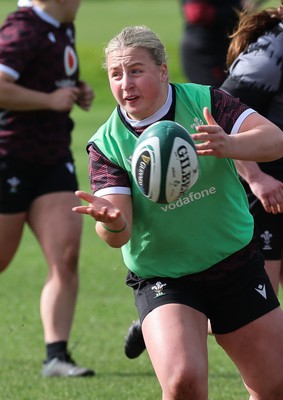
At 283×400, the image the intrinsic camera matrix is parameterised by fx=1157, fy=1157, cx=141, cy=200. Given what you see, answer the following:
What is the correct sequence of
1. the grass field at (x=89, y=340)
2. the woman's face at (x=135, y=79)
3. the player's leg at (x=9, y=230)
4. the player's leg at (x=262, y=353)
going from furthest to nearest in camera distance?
the player's leg at (x=9, y=230)
the grass field at (x=89, y=340)
the player's leg at (x=262, y=353)
the woman's face at (x=135, y=79)

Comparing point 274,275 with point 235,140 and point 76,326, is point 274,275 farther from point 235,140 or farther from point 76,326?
point 76,326

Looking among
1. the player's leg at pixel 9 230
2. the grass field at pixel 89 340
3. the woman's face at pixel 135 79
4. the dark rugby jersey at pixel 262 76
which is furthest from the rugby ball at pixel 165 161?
the player's leg at pixel 9 230

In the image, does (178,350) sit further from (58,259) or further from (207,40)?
(207,40)

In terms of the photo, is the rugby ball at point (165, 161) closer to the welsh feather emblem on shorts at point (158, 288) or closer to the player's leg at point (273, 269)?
the welsh feather emblem on shorts at point (158, 288)

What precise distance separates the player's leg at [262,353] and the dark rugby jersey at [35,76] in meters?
2.69

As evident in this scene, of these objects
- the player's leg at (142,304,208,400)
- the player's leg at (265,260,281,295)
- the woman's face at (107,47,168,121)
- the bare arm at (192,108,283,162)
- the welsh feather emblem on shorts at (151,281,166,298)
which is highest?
the woman's face at (107,47,168,121)

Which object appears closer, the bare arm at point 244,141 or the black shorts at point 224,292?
the bare arm at point 244,141

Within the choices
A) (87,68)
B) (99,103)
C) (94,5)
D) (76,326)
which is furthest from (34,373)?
(94,5)

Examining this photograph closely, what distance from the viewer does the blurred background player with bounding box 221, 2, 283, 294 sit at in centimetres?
566

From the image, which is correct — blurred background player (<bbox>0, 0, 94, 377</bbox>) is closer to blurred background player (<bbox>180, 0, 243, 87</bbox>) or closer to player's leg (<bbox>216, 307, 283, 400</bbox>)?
player's leg (<bbox>216, 307, 283, 400</bbox>)

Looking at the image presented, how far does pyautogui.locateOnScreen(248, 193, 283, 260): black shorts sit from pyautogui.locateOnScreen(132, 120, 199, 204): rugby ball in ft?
4.85

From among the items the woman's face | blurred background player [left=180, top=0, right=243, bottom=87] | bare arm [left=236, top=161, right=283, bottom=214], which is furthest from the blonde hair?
blurred background player [left=180, top=0, right=243, bottom=87]

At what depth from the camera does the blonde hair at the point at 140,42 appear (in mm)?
4926

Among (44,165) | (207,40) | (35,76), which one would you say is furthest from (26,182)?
(207,40)
